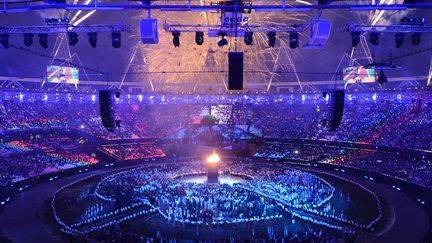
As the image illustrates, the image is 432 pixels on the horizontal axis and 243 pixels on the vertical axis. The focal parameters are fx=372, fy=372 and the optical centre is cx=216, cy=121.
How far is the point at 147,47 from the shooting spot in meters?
45.6

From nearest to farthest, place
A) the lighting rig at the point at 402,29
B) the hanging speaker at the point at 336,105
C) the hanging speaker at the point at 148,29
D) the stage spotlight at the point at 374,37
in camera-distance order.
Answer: the hanging speaker at the point at 148,29
the lighting rig at the point at 402,29
the stage spotlight at the point at 374,37
the hanging speaker at the point at 336,105

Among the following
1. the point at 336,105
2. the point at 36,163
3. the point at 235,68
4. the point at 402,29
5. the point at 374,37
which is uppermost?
the point at 402,29

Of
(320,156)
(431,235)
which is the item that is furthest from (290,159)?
(431,235)

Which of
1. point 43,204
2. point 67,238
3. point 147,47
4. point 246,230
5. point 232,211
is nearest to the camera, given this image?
point 67,238

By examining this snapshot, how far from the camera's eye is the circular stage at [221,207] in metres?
23.2

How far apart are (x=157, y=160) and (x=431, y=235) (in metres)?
32.6

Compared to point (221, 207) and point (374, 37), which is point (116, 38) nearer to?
point (374, 37)

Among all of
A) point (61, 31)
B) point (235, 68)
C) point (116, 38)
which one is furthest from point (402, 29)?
point (61, 31)

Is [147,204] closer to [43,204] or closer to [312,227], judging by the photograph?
[43,204]

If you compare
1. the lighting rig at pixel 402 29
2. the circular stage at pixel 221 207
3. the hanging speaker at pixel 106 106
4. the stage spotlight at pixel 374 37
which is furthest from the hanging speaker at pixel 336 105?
the hanging speaker at pixel 106 106

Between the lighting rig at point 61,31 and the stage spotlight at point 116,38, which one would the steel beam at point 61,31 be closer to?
the lighting rig at point 61,31

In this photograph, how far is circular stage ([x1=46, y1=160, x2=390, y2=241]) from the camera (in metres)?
23.2

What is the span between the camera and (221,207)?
26.8 meters

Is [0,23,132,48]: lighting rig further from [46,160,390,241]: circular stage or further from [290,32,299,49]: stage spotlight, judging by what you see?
[46,160,390,241]: circular stage
